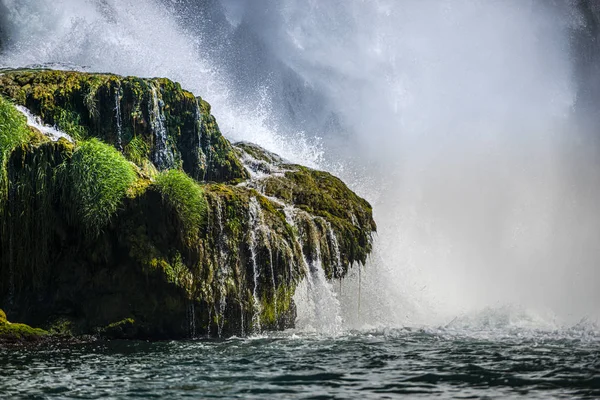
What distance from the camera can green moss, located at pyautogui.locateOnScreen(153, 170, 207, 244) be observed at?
1272cm

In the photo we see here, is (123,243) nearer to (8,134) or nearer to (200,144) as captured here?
(8,134)

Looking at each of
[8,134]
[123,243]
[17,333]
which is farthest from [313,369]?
[8,134]

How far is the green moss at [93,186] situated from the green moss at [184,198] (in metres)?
0.91

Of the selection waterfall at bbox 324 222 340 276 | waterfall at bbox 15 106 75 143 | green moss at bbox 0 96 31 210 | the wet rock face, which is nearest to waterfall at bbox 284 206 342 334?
the wet rock face

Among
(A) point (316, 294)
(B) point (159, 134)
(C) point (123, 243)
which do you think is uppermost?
(B) point (159, 134)

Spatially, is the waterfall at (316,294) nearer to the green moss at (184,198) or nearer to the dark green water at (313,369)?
the green moss at (184,198)

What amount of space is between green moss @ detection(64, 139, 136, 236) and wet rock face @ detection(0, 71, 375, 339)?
0.07 ft

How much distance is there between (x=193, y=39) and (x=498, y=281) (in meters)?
26.6

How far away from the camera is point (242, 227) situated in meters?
14.0

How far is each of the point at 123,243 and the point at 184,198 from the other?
1.60 meters

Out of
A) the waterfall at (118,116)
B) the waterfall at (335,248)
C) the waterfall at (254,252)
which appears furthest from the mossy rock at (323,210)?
the waterfall at (118,116)

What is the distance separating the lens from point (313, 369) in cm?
826

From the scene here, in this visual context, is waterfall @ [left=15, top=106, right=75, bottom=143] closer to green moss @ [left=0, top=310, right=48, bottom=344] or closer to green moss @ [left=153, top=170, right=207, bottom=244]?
green moss @ [left=153, top=170, right=207, bottom=244]

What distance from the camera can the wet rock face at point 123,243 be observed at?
40.2 ft
